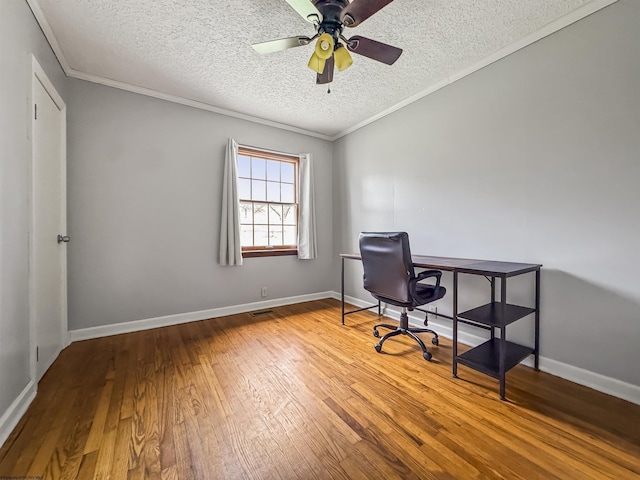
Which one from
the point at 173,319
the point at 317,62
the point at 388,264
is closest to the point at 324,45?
the point at 317,62

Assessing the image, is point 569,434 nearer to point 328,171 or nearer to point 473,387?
point 473,387

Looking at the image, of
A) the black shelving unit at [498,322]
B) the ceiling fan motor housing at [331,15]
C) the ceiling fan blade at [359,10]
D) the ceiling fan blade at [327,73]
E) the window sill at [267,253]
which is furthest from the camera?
the window sill at [267,253]

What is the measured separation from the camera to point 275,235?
387 cm

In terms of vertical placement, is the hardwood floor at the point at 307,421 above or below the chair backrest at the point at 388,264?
below

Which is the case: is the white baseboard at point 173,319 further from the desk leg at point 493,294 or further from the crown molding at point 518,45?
the crown molding at point 518,45

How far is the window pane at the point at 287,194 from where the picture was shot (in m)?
3.95

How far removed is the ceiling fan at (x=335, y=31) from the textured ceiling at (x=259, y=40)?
0.28 m

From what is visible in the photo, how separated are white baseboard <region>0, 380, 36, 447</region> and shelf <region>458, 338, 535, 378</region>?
2655 mm

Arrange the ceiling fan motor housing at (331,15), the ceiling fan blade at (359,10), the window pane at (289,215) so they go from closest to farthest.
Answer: the ceiling fan blade at (359,10) < the ceiling fan motor housing at (331,15) < the window pane at (289,215)

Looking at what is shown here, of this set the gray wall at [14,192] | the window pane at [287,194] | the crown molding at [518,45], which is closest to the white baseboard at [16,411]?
the gray wall at [14,192]

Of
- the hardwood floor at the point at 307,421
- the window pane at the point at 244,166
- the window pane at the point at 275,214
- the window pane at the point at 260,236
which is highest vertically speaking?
the window pane at the point at 244,166

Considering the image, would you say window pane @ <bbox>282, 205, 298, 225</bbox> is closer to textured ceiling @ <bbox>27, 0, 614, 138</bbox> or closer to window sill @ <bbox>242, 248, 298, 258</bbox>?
window sill @ <bbox>242, 248, 298, 258</bbox>

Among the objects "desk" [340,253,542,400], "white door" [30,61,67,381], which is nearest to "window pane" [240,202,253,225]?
"white door" [30,61,67,381]

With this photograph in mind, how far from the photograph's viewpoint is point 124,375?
1.95 metres
